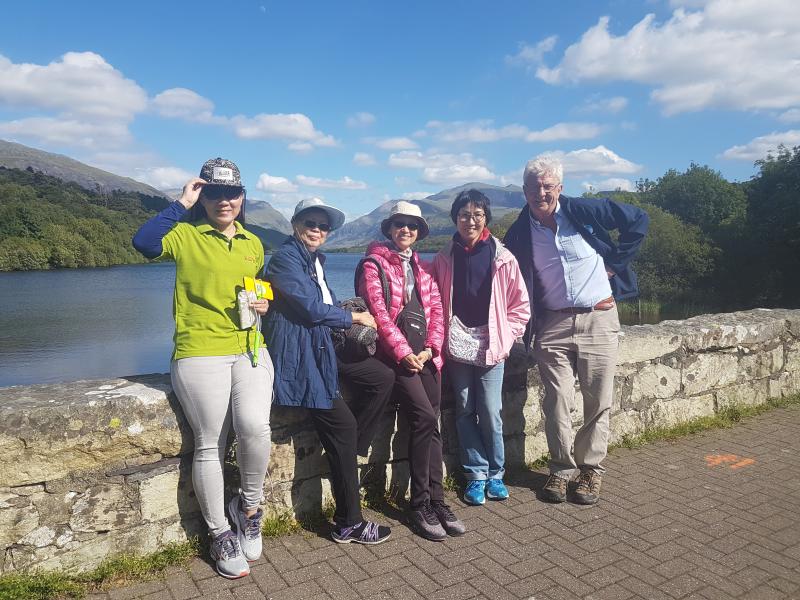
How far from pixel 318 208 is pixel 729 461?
331 centimetres

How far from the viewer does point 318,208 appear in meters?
3.00

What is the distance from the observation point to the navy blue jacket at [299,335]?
2764 millimetres

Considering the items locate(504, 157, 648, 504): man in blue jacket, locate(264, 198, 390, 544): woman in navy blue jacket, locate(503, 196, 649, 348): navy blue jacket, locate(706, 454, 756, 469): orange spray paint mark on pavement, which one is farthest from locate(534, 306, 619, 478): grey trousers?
locate(264, 198, 390, 544): woman in navy blue jacket

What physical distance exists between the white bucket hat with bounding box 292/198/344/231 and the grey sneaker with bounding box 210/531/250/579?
1.56 m

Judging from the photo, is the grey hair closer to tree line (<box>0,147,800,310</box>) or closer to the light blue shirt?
the light blue shirt

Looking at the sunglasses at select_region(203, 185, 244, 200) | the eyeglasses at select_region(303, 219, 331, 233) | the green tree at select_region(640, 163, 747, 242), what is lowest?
the eyeglasses at select_region(303, 219, 331, 233)

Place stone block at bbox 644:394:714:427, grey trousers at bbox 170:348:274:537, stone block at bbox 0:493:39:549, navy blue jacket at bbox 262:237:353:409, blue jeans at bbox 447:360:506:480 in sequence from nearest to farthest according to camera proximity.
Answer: stone block at bbox 0:493:39:549
grey trousers at bbox 170:348:274:537
navy blue jacket at bbox 262:237:353:409
blue jeans at bbox 447:360:506:480
stone block at bbox 644:394:714:427

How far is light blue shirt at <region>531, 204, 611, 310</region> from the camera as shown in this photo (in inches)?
139

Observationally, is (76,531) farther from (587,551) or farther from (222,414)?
(587,551)

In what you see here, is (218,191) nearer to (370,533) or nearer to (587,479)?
(370,533)

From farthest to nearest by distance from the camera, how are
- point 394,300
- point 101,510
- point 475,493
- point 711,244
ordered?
point 711,244 → point 475,493 → point 394,300 → point 101,510

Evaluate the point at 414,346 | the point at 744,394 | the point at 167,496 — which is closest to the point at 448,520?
the point at 414,346

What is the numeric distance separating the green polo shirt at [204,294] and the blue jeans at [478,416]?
132 centimetres

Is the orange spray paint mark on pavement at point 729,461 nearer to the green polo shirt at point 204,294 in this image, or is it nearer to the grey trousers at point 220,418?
the grey trousers at point 220,418
